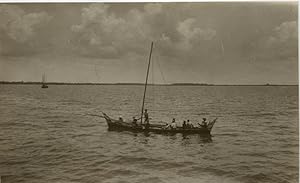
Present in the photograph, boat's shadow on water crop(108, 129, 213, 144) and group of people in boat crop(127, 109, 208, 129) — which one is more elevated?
group of people in boat crop(127, 109, 208, 129)

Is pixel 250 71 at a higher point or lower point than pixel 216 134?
higher

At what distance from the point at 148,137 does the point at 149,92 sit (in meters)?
0.35

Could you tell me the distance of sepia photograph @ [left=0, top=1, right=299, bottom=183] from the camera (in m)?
2.70

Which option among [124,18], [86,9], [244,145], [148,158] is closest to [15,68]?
[86,9]

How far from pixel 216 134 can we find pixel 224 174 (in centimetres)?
30

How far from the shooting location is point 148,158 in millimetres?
2779

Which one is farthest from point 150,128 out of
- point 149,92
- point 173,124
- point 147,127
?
point 149,92

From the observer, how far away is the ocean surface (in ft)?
8.76

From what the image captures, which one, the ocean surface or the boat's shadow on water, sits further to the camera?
the boat's shadow on water

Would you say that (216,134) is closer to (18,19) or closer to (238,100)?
(238,100)

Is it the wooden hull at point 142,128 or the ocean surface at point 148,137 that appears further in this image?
the wooden hull at point 142,128

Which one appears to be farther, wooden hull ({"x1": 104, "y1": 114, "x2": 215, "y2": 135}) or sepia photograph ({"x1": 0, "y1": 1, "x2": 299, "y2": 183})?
wooden hull ({"x1": 104, "y1": 114, "x2": 215, "y2": 135})

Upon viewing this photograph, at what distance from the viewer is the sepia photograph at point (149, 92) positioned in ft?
8.86

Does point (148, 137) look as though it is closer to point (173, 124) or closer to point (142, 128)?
point (142, 128)
